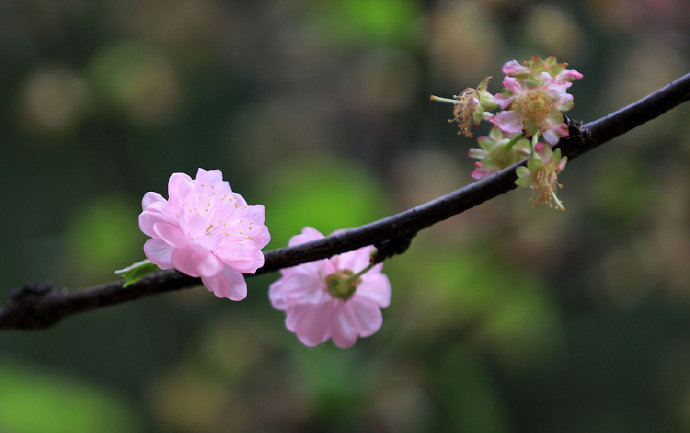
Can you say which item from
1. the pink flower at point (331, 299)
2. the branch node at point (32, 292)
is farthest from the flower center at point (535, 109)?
the branch node at point (32, 292)

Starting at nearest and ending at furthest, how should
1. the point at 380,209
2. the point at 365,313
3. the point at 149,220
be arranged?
the point at 149,220
the point at 365,313
the point at 380,209

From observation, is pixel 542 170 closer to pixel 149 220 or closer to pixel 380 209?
pixel 149 220

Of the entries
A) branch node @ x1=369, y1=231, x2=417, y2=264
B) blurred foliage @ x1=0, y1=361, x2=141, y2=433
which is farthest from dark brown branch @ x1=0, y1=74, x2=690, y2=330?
blurred foliage @ x1=0, y1=361, x2=141, y2=433

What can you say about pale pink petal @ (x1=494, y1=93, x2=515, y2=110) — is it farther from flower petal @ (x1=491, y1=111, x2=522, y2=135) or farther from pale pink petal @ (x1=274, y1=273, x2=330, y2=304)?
pale pink petal @ (x1=274, y1=273, x2=330, y2=304)

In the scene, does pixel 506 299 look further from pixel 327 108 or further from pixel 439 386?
pixel 327 108

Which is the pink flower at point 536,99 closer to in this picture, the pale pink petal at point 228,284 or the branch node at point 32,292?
the pale pink petal at point 228,284

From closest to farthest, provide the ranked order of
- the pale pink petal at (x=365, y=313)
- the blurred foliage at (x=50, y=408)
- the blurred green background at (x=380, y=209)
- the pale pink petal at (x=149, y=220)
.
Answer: the pale pink petal at (x=149, y=220) → the pale pink petal at (x=365, y=313) → the blurred green background at (x=380, y=209) → the blurred foliage at (x=50, y=408)

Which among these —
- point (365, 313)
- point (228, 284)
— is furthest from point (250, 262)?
point (365, 313)

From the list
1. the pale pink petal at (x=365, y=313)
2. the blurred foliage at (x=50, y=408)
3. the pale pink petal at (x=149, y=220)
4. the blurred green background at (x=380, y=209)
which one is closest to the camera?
the pale pink petal at (x=149, y=220)

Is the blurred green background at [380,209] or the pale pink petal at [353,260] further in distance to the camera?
the blurred green background at [380,209]
